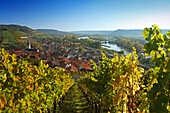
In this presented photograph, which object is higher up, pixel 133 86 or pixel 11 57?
pixel 11 57

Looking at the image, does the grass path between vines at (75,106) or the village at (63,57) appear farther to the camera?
the village at (63,57)

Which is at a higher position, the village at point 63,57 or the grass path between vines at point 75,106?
the grass path between vines at point 75,106

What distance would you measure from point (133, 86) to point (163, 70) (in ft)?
3.36

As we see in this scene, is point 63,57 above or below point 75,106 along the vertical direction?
below

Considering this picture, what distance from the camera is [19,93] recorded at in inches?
163

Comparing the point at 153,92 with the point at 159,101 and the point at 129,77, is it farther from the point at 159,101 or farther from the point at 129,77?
the point at 129,77

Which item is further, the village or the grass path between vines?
the village

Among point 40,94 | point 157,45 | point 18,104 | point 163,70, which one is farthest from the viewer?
point 40,94

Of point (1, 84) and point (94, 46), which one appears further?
point (94, 46)

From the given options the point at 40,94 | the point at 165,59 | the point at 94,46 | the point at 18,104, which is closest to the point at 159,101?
the point at 165,59

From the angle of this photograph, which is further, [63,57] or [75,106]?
[63,57]

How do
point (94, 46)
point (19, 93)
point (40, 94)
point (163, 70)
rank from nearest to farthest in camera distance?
point (163, 70)
point (19, 93)
point (40, 94)
point (94, 46)

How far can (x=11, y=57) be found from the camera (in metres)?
3.81

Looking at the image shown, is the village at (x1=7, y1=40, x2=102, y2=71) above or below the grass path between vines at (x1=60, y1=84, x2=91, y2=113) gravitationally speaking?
below
